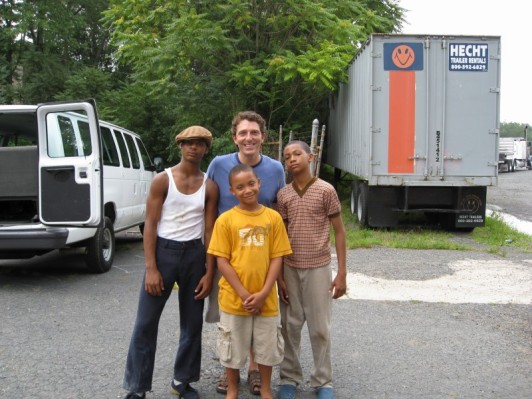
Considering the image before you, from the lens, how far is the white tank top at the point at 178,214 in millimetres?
3482

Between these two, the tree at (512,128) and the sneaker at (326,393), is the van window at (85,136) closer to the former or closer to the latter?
the sneaker at (326,393)

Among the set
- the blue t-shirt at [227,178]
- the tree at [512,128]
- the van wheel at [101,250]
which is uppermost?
the tree at [512,128]

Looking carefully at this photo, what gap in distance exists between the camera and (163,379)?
3.99 m

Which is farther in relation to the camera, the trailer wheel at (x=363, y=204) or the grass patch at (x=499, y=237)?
the trailer wheel at (x=363, y=204)

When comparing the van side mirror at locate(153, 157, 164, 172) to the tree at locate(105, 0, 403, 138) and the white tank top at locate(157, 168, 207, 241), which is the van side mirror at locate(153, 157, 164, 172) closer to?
the tree at locate(105, 0, 403, 138)

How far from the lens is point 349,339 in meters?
4.87

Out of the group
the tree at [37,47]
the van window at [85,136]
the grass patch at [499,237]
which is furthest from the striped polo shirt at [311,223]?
the tree at [37,47]

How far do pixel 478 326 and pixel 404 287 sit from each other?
1.51 meters

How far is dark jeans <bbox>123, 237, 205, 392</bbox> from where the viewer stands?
3.50 metres

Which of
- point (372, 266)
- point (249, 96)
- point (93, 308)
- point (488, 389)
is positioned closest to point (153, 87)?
point (249, 96)

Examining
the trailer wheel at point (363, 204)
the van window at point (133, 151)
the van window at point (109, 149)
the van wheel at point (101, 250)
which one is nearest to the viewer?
the van wheel at point (101, 250)

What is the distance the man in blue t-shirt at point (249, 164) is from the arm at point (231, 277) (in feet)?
1.00

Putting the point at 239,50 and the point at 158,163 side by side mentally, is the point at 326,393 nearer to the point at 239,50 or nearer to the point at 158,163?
the point at 158,163

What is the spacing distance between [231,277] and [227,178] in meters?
0.65
